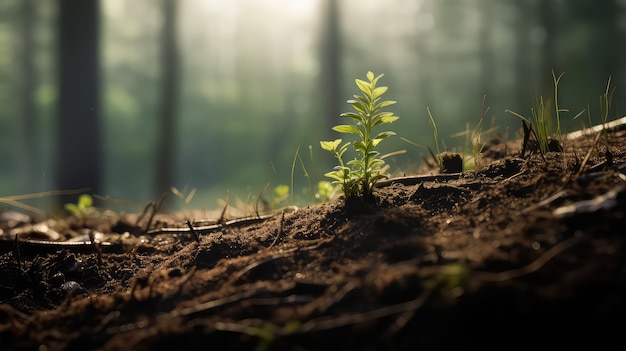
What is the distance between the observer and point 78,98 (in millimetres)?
8688

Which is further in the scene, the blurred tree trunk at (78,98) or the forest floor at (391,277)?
the blurred tree trunk at (78,98)

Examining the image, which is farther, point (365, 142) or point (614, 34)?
point (614, 34)

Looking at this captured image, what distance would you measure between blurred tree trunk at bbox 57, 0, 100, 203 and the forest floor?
6058 millimetres

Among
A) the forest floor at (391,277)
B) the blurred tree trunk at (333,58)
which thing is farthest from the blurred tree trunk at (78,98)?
the blurred tree trunk at (333,58)

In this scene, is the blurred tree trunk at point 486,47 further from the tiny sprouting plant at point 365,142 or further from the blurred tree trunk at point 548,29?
the tiny sprouting plant at point 365,142

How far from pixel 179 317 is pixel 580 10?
27985 mm

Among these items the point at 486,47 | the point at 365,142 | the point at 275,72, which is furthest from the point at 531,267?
the point at 275,72

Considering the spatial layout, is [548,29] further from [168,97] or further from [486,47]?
[168,97]

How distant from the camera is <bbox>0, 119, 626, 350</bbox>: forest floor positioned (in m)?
1.44

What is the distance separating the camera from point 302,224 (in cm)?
270

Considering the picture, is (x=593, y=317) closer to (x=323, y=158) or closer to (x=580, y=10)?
(x=323, y=158)

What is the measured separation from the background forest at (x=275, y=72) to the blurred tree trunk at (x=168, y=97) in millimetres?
54

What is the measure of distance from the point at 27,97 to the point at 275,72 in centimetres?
1959

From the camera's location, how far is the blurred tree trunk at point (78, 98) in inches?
337
